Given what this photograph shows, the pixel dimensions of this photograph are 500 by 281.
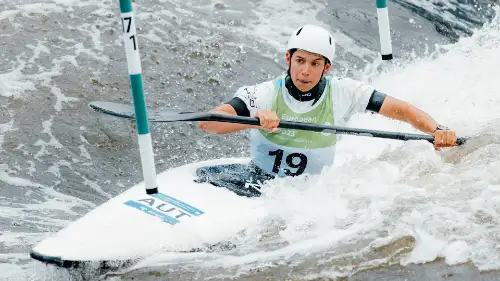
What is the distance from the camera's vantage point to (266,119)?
5.13 meters

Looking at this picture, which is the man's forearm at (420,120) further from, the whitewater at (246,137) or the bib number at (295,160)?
the bib number at (295,160)

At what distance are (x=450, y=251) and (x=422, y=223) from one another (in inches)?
13.3

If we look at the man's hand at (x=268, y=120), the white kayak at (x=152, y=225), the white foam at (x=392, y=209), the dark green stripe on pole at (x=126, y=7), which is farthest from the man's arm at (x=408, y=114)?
the dark green stripe on pole at (x=126, y=7)

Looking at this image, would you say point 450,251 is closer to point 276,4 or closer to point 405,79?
point 405,79

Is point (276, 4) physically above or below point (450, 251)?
above

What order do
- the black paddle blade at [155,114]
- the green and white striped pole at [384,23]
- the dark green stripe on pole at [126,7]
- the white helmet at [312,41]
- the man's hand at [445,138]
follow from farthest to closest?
the green and white striped pole at [384,23], the man's hand at [445,138], the white helmet at [312,41], the black paddle blade at [155,114], the dark green stripe on pole at [126,7]

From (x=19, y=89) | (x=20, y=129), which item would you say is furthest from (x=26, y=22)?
(x=20, y=129)

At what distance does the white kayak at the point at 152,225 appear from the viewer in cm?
451

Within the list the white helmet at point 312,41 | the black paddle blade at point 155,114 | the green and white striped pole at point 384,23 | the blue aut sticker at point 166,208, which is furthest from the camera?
the green and white striped pole at point 384,23

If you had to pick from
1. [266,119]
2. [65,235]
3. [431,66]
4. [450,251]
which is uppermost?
[431,66]

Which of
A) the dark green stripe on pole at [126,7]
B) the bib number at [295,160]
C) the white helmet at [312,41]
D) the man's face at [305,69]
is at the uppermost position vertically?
the dark green stripe on pole at [126,7]

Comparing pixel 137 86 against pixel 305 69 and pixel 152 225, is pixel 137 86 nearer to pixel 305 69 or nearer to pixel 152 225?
pixel 152 225

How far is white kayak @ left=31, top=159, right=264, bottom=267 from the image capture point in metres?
4.51

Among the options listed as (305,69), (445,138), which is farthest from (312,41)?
(445,138)
